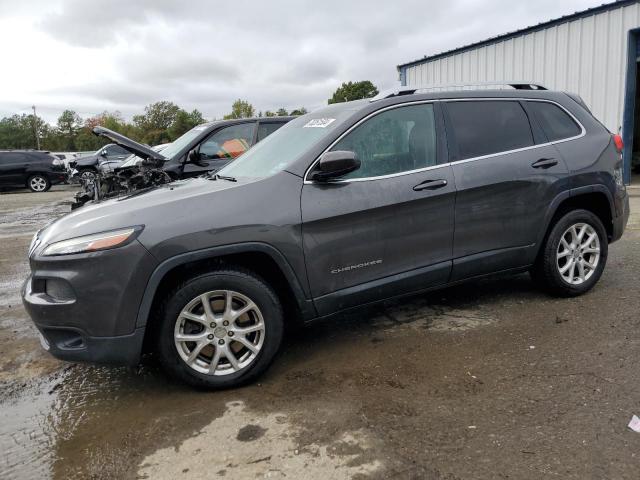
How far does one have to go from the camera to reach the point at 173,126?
224ft

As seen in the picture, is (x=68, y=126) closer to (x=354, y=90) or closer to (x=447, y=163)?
(x=354, y=90)

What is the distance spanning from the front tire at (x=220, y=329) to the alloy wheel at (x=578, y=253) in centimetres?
255

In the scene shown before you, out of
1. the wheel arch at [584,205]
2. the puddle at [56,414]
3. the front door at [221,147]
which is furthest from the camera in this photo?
the front door at [221,147]

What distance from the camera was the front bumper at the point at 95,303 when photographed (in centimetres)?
282

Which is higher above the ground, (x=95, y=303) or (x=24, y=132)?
(x=24, y=132)

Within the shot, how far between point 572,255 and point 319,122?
7.89 ft

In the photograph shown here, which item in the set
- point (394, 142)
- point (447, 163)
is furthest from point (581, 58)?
point (394, 142)

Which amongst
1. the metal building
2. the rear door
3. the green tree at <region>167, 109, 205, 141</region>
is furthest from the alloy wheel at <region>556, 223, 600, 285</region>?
the green tree at <region>167, 109, 205, 141</region>

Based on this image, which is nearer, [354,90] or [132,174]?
[132,174]

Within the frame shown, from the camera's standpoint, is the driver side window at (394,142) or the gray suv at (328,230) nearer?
the gray suv at (328,230)

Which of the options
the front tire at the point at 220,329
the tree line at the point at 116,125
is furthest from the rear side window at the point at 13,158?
the tree line at the point at 116,125

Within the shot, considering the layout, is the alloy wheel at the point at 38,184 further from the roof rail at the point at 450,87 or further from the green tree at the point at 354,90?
the green tree at the point at 354,90

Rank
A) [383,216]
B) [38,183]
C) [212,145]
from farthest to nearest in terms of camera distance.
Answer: [38,183]
[212,145]
[383,216]

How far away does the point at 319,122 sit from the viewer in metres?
3.82
